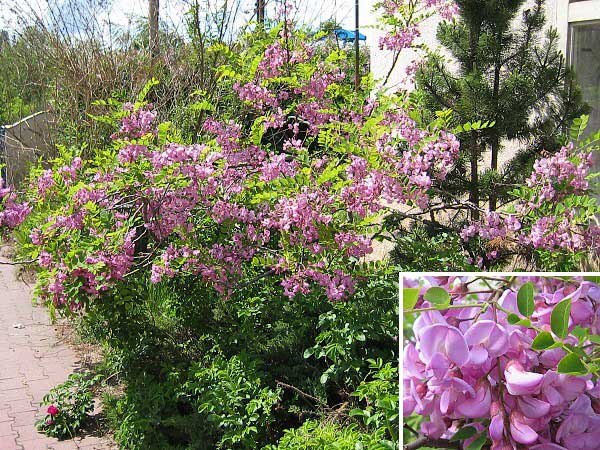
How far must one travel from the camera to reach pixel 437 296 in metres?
1.37

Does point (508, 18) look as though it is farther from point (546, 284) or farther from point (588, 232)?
point (546, 284)

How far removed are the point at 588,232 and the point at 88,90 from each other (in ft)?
18.1

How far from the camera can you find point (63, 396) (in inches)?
208

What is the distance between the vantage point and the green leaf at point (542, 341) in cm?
131

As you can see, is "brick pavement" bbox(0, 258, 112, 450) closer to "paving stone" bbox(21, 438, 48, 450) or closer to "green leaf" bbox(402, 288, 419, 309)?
"paving stone" bbox(21, 438, 48, 450)

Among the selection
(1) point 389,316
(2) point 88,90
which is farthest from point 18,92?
(1) point 389,316

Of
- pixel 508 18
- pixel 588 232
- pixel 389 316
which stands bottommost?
pixel 389 316

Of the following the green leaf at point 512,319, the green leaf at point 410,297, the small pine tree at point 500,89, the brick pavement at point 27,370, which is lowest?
the brick pavement at point 27,370

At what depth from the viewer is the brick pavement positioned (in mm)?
5078

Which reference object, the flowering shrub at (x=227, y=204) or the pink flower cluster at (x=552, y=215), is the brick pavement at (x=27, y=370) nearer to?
the flowering shrub at (x=227, y=204)

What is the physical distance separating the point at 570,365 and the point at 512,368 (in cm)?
10

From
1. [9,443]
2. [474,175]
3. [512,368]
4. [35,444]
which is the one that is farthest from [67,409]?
[512,368]

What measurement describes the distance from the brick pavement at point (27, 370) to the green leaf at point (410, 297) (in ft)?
13.1

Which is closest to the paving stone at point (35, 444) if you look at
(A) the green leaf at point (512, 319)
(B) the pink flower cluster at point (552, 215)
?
(B) the pink flower cluster at point (552, 215)
